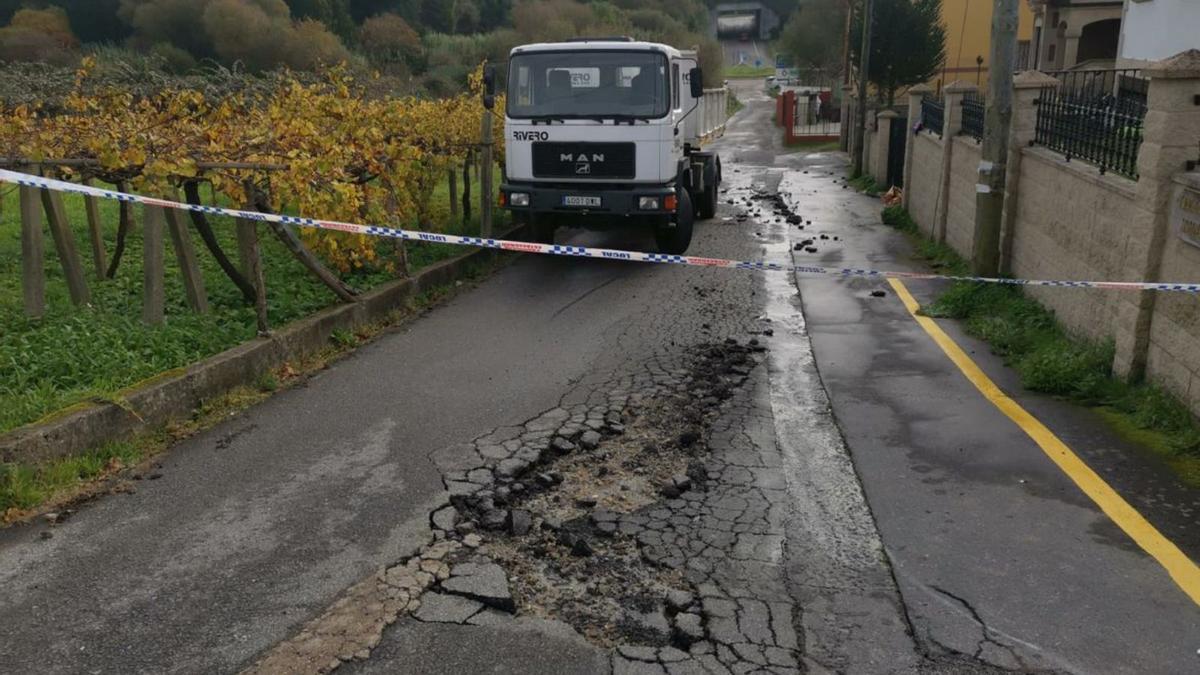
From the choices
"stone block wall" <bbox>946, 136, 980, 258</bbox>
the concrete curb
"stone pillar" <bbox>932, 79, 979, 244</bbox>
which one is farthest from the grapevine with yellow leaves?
"stone pillar" <bbox>932, 79, 979, 244</bbox>

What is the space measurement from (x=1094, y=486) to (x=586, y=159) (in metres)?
7.76

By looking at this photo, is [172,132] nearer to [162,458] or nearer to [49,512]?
[162,458]

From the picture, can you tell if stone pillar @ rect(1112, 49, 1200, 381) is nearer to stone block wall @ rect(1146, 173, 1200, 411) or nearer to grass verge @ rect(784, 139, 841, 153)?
stone block wall @ rect(1146, 173, 1200, 411)

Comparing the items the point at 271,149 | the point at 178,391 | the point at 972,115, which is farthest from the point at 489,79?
the point at 178,391

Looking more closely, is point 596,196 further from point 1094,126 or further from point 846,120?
point 846,120

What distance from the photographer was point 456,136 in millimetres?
12766

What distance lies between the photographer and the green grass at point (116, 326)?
6.07 metres

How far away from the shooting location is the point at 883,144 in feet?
66.9

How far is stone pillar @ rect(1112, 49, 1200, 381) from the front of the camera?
6164 millimetres

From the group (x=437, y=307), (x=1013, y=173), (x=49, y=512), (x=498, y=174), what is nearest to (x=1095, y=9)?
(x=498, y=174)

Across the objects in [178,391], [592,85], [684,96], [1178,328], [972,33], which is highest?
[972,33]

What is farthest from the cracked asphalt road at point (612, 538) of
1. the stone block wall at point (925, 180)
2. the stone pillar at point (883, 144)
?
the stone pillar at point (883, 144)

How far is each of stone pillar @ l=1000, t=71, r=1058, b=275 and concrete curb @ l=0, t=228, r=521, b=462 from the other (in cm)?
629

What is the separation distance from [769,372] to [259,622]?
4.63 meters
